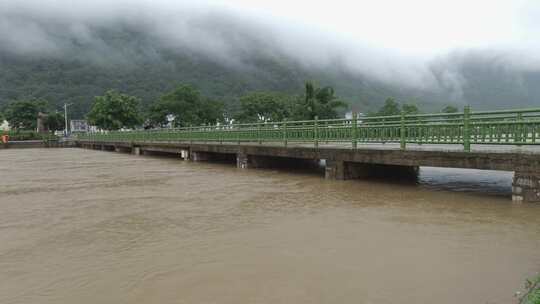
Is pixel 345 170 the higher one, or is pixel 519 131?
pixel 519 131

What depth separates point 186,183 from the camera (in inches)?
490

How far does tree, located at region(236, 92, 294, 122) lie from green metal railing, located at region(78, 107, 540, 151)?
4031 centimetres

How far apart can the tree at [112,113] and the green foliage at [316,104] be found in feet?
106

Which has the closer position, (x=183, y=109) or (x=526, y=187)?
(x=526, y=187)

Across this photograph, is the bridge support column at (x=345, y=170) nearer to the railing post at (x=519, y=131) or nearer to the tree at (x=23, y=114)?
the railing post at (x=519, y=131)

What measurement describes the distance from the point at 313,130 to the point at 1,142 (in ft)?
149

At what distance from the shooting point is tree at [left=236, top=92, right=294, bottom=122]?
58344mm

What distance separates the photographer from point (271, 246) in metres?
5.52

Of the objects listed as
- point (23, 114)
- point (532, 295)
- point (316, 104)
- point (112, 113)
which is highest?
point (23, 114)

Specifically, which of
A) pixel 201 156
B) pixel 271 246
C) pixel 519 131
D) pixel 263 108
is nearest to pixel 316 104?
pixel 201 156

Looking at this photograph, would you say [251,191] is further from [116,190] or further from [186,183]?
[116,190]

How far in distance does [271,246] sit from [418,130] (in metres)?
5.88

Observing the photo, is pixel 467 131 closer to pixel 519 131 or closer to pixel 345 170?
pixel 519 131

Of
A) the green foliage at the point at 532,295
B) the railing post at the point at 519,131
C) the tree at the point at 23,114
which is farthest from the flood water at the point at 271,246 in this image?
the tree at the point at 23,114
